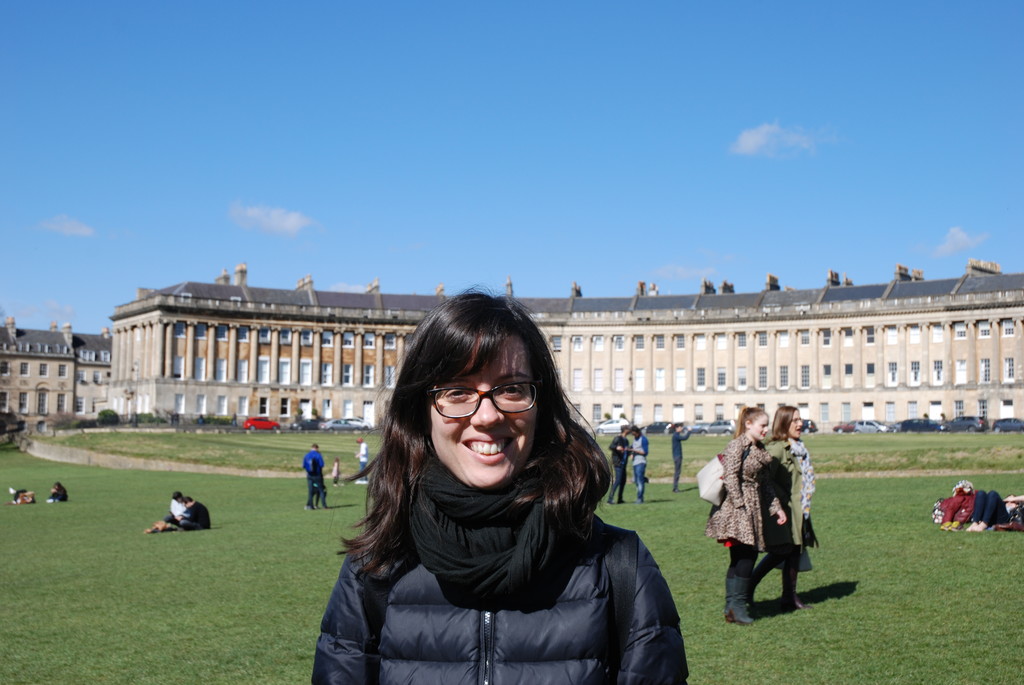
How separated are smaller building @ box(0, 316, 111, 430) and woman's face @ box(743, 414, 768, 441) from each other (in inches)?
4392

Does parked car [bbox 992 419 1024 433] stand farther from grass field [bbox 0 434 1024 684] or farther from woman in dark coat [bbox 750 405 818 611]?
woman in dark coat [bbox 750 405 818 611]

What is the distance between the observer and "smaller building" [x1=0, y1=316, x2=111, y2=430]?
11425 cm

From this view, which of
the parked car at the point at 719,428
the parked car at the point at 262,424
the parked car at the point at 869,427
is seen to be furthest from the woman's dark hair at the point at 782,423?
the parked car at the point at 262,424

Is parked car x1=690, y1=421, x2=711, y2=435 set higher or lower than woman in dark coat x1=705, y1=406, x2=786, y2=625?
lower

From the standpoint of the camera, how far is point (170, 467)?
42.4 m

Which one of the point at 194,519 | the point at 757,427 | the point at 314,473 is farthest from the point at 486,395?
the point at 314,473

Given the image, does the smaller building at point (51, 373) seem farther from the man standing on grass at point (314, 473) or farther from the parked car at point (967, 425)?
the man standing on grass at point (314, 473)

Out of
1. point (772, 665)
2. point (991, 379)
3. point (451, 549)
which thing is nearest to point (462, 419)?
point (451, 549)

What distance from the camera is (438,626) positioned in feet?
8.76

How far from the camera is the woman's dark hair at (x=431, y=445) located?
274 cm

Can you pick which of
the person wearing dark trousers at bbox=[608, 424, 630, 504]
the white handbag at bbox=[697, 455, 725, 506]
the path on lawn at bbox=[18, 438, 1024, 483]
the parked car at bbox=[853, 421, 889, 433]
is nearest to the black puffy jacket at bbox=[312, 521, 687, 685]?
the white handbag at bbox=[697, 455, 725, 506]

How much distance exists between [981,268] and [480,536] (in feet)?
304

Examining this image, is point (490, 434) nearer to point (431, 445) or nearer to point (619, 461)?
point (431, 445)

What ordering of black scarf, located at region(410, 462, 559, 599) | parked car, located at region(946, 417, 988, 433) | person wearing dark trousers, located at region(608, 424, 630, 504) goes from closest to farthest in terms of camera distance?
A: black scarf, located at region(410, 462, 559, 599) → person wearing dark trousers, located at region(608, 424, 630, 504) → parked car, located at region(946, 417, 988, 433)
